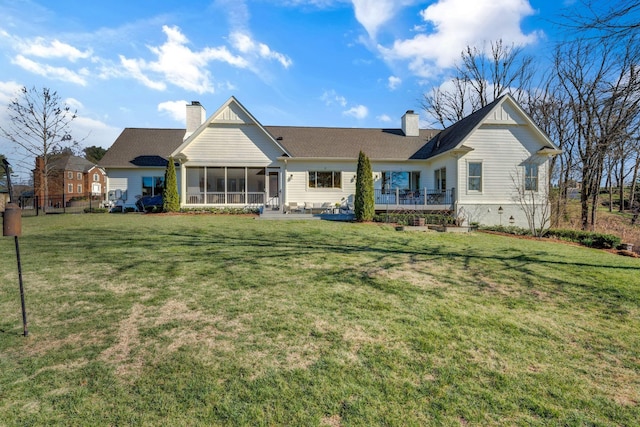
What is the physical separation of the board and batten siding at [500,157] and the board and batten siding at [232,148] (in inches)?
435

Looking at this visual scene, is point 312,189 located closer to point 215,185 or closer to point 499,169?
point 215,185

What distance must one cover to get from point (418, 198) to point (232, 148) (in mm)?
11405

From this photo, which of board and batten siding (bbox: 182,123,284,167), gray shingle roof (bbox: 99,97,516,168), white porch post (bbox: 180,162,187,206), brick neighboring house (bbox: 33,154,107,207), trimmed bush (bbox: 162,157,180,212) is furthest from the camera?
brick neighboring house (bbox: 33,154,107,207)

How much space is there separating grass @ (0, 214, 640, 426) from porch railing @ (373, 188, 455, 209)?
9.88 m

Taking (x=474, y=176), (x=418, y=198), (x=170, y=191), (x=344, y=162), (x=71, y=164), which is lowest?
(x=418, y=198)

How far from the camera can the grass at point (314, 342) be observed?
253 centimetres

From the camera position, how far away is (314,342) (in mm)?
3504

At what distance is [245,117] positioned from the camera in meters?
18.7

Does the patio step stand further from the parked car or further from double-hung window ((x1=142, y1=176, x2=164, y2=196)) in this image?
double-hung window ((x1=142, y1=176, x2=164, y2=196))

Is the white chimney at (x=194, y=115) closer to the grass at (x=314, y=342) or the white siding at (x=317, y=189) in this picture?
the white siding at (x=317, y=189)

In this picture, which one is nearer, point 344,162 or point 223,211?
point 223,211

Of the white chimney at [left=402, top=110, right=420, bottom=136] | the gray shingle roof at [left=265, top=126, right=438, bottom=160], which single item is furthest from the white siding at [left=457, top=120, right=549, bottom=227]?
the white chimney at [left=402, top=110, right=420, bottom=136]

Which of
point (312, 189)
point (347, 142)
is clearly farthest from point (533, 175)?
point (312, 189)

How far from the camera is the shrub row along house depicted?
1673 cm
